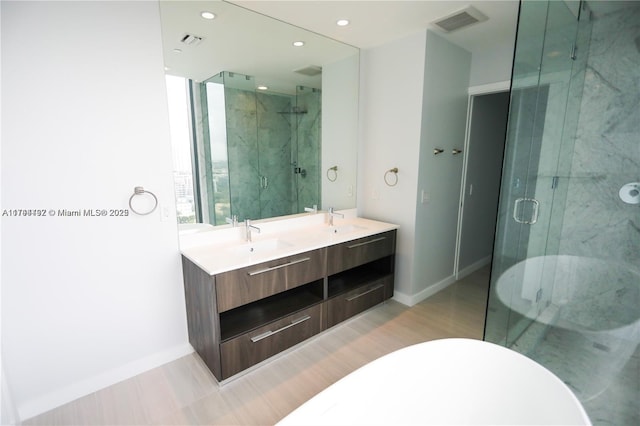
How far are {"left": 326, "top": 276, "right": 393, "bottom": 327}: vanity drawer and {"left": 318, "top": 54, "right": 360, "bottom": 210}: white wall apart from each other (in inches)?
35.1

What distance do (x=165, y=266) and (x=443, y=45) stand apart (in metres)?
3.05

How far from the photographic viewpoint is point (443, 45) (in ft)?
9.23

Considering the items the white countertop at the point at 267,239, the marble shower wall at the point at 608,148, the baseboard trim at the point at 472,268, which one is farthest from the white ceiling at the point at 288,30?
the baseboard trim at the point at 472,268

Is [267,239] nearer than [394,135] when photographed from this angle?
Yes

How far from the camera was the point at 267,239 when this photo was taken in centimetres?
248

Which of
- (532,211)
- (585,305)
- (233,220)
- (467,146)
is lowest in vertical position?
(585,305)

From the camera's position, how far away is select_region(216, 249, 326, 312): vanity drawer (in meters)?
1.85

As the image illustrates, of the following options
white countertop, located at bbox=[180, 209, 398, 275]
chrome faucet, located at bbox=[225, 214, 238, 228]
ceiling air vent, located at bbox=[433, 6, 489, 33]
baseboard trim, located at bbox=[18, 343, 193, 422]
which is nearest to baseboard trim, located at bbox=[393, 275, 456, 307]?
white countertop, located at bbox=[180, 209, 398, 275]

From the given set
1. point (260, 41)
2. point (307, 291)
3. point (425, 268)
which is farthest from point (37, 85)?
point (425, 268)

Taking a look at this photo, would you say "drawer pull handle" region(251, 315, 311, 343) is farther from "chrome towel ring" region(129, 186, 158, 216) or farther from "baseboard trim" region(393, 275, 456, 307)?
"baseboard trim" region(393, 275, 456, 307)

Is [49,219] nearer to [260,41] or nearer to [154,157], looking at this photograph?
[154,157]

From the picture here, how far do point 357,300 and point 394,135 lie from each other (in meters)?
1.62

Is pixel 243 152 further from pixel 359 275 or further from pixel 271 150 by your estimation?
pixel 359 275

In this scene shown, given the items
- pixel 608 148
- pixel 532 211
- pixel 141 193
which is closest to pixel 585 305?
pixel 532 211
